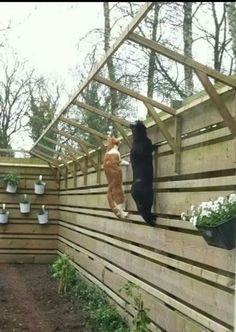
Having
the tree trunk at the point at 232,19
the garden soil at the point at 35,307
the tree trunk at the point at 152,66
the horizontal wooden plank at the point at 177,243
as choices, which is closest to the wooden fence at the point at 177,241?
the horizontal wooden plank at the point at 177,243

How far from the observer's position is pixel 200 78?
1944mm

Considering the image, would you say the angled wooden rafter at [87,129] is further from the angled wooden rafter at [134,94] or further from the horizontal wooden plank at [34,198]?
the horizontal wooden plank at [34,198]

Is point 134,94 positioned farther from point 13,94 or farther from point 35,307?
point 35,307

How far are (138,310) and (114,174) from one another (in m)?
0.84

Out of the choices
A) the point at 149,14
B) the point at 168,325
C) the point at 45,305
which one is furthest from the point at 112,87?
the point at 45,305

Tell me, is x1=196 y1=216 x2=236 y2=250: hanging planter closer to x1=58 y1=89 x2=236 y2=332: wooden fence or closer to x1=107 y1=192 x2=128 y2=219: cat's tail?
x1=58 y1=89 x2=236 y2=332: wooden fence

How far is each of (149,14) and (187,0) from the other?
0.54m

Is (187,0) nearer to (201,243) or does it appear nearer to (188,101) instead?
(188,101)

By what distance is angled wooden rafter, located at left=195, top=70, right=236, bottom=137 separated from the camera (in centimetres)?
194

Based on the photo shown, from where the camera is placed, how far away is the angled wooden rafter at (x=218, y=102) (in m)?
1.94

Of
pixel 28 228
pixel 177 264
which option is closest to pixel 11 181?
pixel 28 228

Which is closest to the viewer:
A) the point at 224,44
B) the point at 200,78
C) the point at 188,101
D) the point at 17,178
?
the point at 224,44

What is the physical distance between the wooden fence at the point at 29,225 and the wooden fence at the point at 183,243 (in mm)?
2770

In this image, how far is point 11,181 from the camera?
659 centimetres
